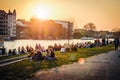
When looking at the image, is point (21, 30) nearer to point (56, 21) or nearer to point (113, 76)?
point (56, 21)

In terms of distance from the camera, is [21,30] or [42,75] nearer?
[42,75]

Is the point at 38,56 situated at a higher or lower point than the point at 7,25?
lower

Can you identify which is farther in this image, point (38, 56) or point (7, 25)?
point (7, 25)

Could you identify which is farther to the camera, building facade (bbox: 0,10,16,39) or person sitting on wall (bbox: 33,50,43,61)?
building facade (bbox: 0,10,16,39)

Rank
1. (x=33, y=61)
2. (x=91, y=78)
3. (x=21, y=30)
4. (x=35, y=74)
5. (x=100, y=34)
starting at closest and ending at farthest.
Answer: (x=91, y=78)
(x=35, y=74)
(x=33, y=61)
(x=21, y=30)
(x=100, y=34)

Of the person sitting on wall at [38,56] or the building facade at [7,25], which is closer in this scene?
the person sitting on wall at [38,56]

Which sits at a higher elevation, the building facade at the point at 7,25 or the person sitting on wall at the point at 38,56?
the building facade at the point at 7,25

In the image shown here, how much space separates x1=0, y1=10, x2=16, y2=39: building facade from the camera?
294 ft

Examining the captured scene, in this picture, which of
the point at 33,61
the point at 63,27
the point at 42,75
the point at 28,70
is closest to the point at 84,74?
the point at 42,75

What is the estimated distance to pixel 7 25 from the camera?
9225 centimetres

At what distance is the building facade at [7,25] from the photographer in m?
89.5

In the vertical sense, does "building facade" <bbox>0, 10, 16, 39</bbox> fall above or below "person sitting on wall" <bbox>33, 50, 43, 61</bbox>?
above

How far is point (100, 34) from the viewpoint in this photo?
120 metres

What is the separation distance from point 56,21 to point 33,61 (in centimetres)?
9152
